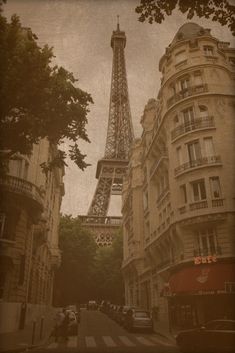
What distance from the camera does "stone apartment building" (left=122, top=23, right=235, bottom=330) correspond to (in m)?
21.6

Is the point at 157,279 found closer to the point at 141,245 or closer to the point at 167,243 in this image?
the point at 167,243

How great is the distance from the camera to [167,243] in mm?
29391

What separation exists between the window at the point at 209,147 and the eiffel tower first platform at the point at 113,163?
5972 cm

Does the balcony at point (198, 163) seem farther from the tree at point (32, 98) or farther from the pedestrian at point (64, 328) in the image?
the pedestrian at point (64, 328)

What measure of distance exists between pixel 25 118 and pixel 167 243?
2007 centimetres

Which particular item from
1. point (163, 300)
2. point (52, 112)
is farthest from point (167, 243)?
point (52, 112)

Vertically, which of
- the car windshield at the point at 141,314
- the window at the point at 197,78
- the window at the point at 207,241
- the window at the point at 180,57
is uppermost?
the window at the point at 180,57

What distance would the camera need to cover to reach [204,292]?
20531mm

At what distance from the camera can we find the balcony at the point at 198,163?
24.3 metres

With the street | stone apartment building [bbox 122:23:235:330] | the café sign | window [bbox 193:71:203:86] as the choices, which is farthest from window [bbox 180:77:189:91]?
the street

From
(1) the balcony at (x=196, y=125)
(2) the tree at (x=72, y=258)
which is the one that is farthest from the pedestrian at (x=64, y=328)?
(2) the tree at (x=72, y=258)

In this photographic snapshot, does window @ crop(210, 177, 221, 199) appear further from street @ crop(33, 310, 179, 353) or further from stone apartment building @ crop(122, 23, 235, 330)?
street @ crop(33, 310, 179, 353)

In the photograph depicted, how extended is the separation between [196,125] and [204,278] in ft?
38.0

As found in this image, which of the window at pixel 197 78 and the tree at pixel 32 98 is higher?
the window at pixel 197 78
